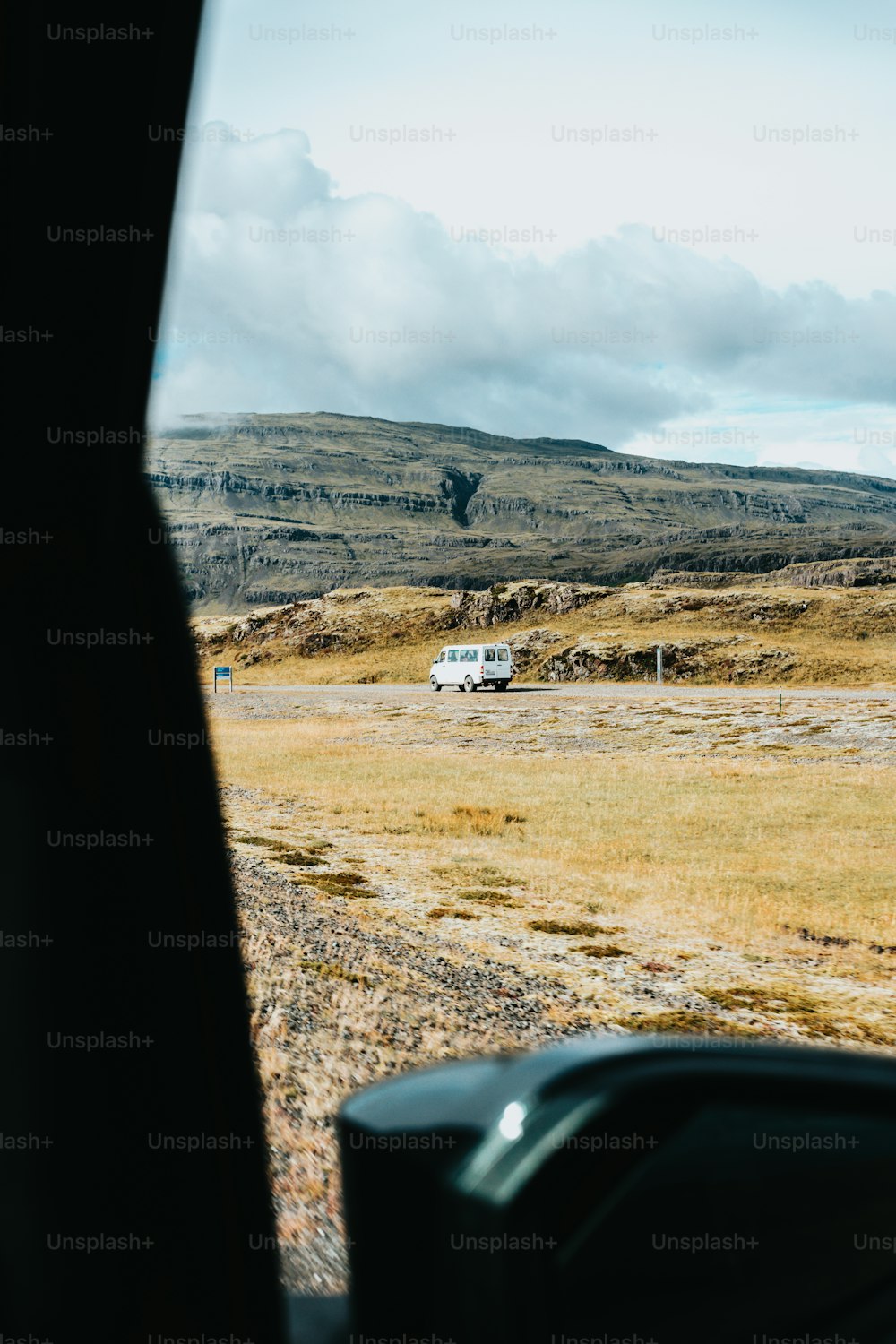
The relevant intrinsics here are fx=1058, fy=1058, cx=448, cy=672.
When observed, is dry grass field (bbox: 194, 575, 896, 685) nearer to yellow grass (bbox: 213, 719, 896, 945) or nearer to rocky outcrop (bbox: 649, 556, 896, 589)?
rocky outcrop (bbox: 649, 556, 896, 589)

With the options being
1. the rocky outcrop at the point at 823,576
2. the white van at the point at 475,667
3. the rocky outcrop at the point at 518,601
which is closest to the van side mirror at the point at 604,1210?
the white van at the point at 475,667

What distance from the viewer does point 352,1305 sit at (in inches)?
52.2

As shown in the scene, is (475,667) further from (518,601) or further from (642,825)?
(518,601)

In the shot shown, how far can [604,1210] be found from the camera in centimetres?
127

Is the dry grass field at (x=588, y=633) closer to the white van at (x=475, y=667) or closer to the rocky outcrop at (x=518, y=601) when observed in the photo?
the rocky outcrop at (x=518, y=601)

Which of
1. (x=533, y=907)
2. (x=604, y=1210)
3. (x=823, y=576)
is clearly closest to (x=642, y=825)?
(x=533, y=907)

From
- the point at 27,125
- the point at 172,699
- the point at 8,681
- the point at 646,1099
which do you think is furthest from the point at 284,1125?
the point at 27,125

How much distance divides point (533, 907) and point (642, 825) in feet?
17.8

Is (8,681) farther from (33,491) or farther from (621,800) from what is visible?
(621,800)

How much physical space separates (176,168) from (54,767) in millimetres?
1341

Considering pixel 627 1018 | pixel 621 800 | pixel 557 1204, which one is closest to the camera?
pixel 557 1204

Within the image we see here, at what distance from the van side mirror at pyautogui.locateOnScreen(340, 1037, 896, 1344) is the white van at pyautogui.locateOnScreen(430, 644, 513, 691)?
4576cm

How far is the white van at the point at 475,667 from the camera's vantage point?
1868 inches

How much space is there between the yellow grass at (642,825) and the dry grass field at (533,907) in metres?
0.06
